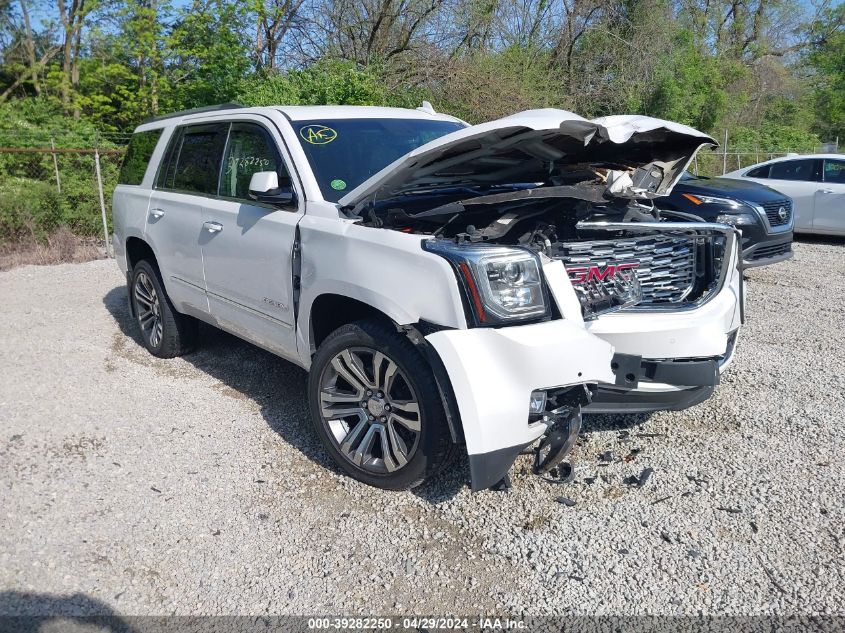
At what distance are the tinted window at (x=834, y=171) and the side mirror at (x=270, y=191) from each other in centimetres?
1074

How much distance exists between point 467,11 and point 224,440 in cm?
1589

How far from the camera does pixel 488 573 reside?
293cm

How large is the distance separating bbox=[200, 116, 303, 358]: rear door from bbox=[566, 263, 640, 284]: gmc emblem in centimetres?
152

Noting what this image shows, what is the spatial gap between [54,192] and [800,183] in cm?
1228

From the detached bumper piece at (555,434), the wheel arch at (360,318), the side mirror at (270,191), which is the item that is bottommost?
the detached bumper piece at (555,434)

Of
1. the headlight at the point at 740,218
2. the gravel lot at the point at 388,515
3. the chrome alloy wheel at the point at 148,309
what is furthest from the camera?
the headlight at the point at 740,218

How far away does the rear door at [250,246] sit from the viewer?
3.98 metres

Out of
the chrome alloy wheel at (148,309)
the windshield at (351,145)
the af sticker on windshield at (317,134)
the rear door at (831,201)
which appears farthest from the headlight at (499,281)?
the rear door at (831,201)

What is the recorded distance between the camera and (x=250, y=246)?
4.20 meters

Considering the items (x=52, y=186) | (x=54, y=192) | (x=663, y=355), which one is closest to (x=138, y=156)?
(x=663, y=355)

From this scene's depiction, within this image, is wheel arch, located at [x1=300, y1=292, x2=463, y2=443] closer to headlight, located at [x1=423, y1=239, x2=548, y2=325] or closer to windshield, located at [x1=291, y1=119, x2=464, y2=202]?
headlight, located at [x1=423, y1=239, x2=548, y2=325]

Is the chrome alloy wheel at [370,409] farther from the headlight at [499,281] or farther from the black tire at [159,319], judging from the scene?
the black tire at [159,319]

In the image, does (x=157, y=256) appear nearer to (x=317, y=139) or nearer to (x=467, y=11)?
(x=317, y=139)

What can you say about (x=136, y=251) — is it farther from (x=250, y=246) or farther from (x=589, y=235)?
(x=589, y=235)
